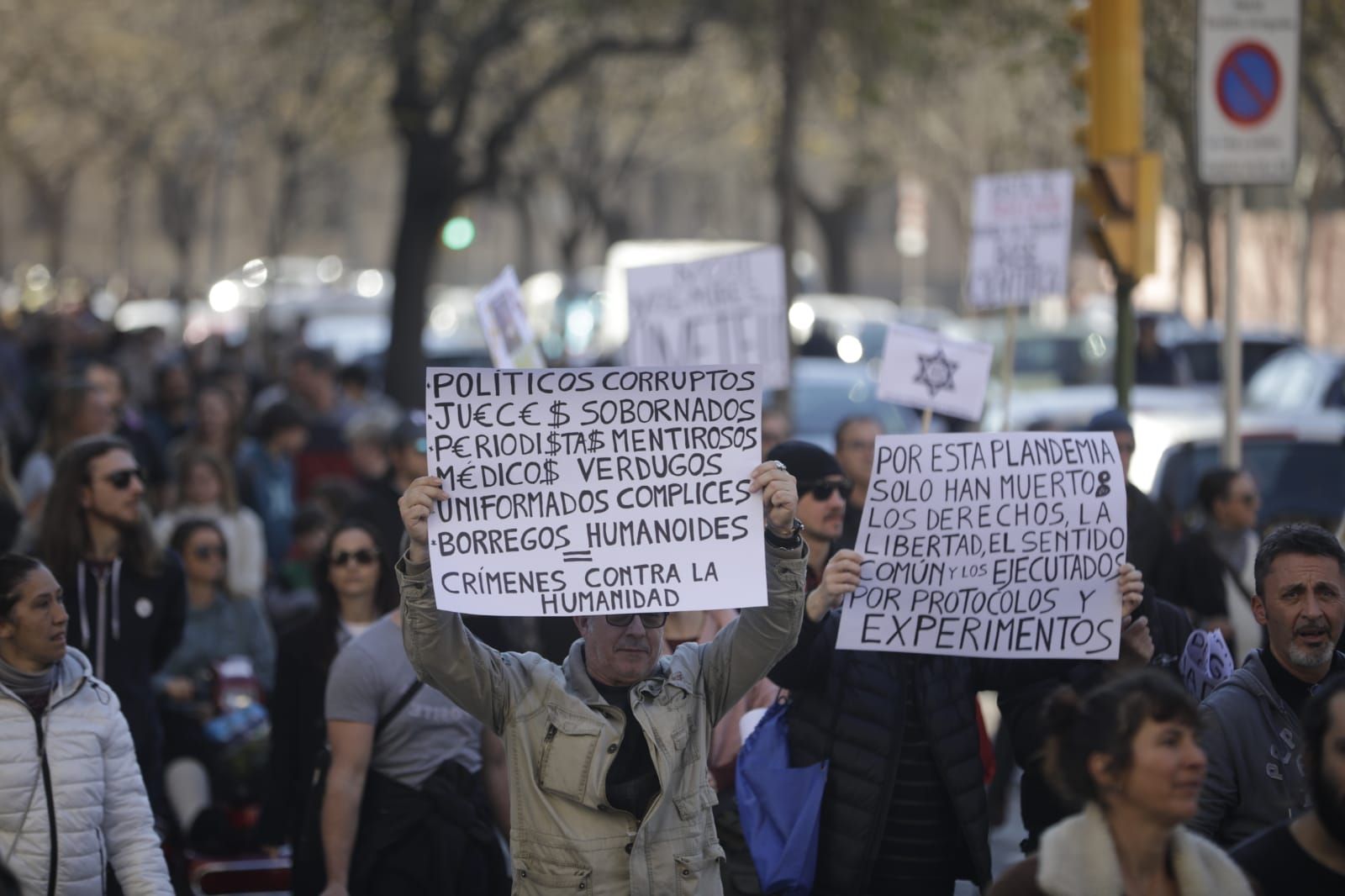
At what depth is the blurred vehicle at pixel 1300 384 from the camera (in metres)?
16.7

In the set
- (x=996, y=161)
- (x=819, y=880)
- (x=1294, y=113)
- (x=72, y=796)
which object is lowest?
(x=819, y=880)

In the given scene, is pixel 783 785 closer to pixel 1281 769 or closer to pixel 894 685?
pixel 894 685

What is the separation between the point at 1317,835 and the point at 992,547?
5.40 feet

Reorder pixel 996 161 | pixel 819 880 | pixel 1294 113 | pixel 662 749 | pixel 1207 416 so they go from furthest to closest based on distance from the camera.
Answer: pixel 996 161 → pixel 1207 416 → pixel 1294 113 → pixel 819 880 → pixel 662 749

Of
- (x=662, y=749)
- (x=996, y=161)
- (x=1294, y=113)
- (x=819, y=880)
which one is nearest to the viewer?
(x=662, y=749)

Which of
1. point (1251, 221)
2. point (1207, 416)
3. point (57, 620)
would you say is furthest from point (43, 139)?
point (57, 620)

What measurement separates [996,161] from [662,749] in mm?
32562

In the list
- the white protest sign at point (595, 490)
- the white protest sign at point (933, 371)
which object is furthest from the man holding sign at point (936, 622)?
the white protest sign at point (933, 371)

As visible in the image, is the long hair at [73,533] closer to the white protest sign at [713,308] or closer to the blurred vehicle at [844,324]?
the white protest sign at [713,308]

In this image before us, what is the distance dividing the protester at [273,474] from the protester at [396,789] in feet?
19.6

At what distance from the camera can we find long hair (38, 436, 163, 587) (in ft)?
22.0

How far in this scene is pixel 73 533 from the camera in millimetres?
6766

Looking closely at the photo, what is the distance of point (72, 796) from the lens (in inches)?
198

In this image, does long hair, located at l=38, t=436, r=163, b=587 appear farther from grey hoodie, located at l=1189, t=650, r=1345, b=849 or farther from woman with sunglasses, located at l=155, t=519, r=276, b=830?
grey hoodie, located at l=1189, t=650, r=1345, b=849
